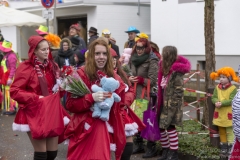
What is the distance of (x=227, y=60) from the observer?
14727 mm

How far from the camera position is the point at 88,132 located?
512 cm

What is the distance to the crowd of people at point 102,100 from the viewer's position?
17.0ft

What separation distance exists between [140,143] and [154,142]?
0.94 feet

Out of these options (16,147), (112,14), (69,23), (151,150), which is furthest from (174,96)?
(69,23)

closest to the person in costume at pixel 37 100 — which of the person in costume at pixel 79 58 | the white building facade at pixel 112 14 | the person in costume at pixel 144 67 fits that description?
the person in costume at pixel 144 67

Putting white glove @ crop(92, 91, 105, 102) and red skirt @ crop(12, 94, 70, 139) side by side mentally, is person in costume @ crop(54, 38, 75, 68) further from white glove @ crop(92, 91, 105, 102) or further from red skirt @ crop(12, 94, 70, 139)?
white glove @ crop(92, 91, 105, 102)

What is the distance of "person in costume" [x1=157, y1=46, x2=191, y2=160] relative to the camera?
291 inches

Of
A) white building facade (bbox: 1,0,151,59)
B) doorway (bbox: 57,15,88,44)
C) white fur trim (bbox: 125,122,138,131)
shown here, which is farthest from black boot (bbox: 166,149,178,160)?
doorway (bbox: 57,15,88,44)

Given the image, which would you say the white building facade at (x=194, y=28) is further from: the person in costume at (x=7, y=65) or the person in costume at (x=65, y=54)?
the person in costume at (x=7, y=65)

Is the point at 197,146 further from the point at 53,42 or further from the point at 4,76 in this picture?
the point at 4,76

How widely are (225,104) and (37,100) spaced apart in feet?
9.93

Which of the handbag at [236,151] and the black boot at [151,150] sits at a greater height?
the handbag at [236,151]

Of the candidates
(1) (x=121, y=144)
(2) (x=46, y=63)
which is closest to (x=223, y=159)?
(1) (x=121, y=144)

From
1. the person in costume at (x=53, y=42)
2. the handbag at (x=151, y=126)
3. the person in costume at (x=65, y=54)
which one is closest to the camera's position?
the handbag at (x=151, y=126)
